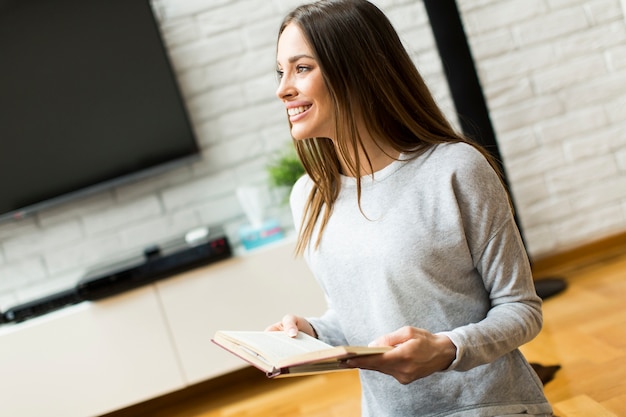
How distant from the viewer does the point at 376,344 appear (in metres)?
1.07

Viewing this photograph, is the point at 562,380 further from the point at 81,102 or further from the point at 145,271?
the point at 81,102

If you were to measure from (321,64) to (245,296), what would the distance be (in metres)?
1.56

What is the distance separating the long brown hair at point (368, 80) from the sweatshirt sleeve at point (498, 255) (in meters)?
0.11

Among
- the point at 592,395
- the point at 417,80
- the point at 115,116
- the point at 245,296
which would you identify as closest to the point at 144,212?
the point at 115,116

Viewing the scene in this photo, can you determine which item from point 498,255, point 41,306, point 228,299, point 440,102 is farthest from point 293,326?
point 440,102

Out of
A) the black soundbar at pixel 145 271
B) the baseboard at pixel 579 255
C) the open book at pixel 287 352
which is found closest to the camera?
the open book at pixel 287 352

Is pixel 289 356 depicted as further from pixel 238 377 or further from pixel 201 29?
pixel 201 29

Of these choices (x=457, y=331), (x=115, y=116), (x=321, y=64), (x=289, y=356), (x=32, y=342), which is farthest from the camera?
(x=115, y=116)

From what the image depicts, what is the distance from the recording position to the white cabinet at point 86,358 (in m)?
2.63

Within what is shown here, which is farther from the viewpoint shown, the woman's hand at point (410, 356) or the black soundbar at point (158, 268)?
the black soundbar at point (158, 268)

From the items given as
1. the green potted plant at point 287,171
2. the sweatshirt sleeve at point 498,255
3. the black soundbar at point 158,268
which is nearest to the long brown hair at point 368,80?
the sweatshirt sleeve at point 498,255

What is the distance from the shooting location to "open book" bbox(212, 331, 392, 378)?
972 millimetres

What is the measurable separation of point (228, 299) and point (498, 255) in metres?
1.63

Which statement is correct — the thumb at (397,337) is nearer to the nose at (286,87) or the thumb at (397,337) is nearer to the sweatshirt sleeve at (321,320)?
the sweatshirt sleeve at (321,320)
